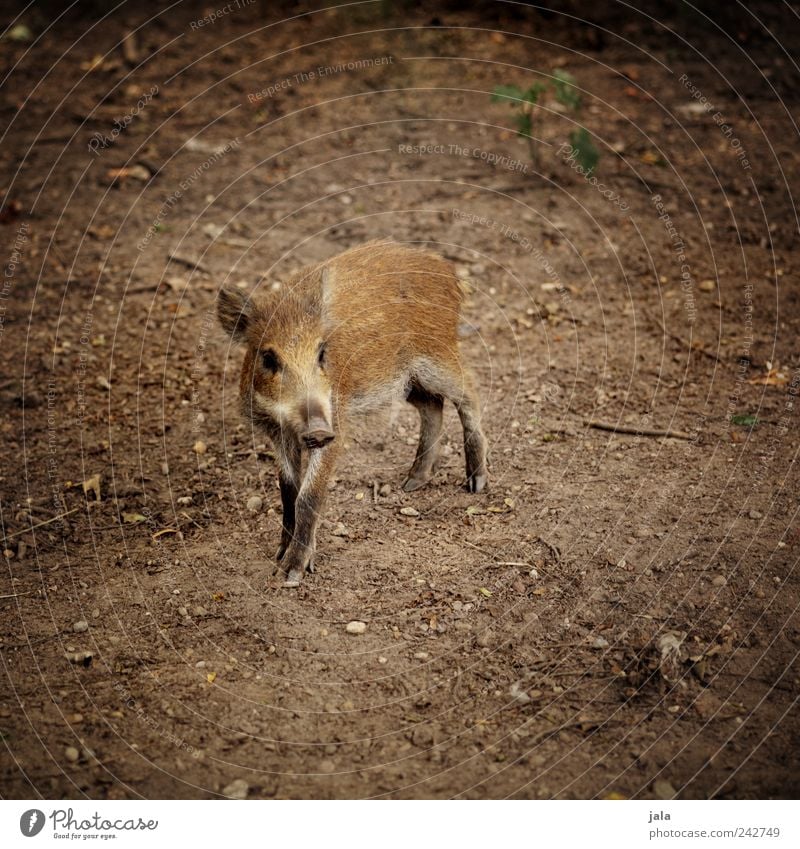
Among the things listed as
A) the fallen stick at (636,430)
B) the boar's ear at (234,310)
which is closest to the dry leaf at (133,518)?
the boar's ear at (234,310)

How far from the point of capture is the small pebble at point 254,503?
568 centimetres

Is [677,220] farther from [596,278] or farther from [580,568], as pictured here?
[580,568]

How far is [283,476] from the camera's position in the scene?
16.9 ft

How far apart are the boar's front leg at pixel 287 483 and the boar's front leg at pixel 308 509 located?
207mm

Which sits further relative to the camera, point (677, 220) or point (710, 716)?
point (677, 220)

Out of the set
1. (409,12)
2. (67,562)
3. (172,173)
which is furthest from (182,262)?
(409,12)

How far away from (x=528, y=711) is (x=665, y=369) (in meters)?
3.52

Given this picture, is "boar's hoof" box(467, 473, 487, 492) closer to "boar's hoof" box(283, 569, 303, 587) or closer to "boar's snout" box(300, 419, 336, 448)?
"boar's hoof" box(283, 569, 303, 587)

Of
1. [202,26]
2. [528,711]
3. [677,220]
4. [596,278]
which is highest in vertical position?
[202,26]

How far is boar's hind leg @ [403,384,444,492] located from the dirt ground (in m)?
0.13

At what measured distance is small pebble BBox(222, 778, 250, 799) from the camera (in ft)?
12.4

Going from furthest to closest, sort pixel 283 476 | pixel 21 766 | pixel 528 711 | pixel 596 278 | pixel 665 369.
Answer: pixel 596 278, pixel 665 369, pixel 283 476, pixel 528 711, pixel 21 766

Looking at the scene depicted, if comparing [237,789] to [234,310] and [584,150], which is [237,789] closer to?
[234,310]

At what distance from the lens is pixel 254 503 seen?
573cm
